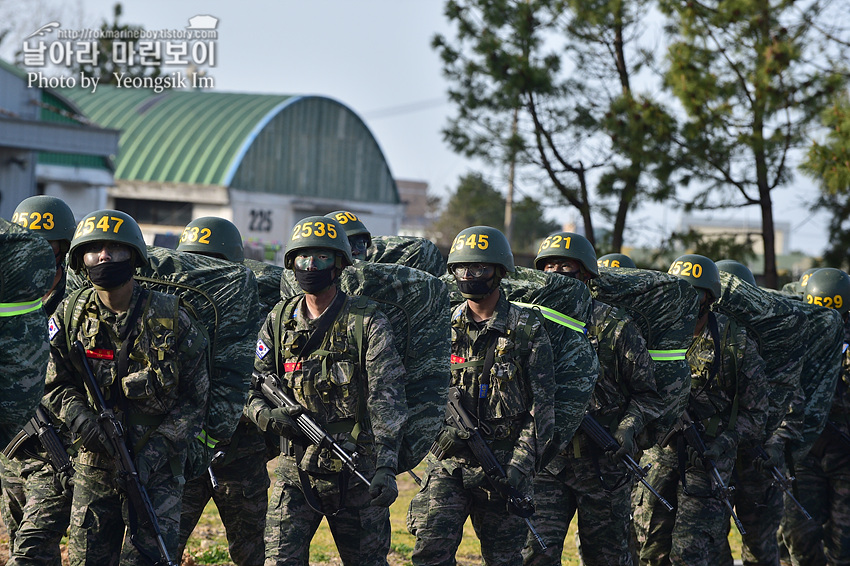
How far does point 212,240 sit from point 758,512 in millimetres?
4353

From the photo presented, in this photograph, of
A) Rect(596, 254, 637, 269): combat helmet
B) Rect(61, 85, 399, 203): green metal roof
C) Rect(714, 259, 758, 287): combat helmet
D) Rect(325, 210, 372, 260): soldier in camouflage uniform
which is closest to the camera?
Rect(325, 210, 372, 260): soldier in camouflage uniform

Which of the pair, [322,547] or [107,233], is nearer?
[107,233]

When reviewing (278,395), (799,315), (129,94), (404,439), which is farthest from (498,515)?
(129,94)

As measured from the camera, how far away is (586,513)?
639cm

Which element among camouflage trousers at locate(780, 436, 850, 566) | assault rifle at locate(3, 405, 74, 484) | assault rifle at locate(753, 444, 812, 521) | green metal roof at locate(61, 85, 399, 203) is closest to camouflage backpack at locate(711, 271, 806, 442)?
assault rifle at locate(753, 444, 812, 521)

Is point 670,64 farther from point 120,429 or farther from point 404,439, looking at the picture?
point 120,429

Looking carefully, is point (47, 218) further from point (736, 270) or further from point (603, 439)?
point (736, 270)

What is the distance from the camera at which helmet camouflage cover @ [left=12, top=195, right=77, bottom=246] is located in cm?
578

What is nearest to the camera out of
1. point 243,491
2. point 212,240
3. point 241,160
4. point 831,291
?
point 243,491

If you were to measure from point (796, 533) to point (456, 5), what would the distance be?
386 inches

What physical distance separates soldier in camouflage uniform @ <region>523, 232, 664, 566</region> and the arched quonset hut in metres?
21.6

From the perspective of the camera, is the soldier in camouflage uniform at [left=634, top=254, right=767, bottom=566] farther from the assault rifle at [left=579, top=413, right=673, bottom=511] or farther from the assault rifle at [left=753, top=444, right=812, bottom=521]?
the assault rifle at [left=579, top=413, right=673, bottom=511]

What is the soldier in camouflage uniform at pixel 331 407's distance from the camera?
514cm

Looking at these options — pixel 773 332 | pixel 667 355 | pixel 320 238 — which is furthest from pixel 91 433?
pixel 773 332
